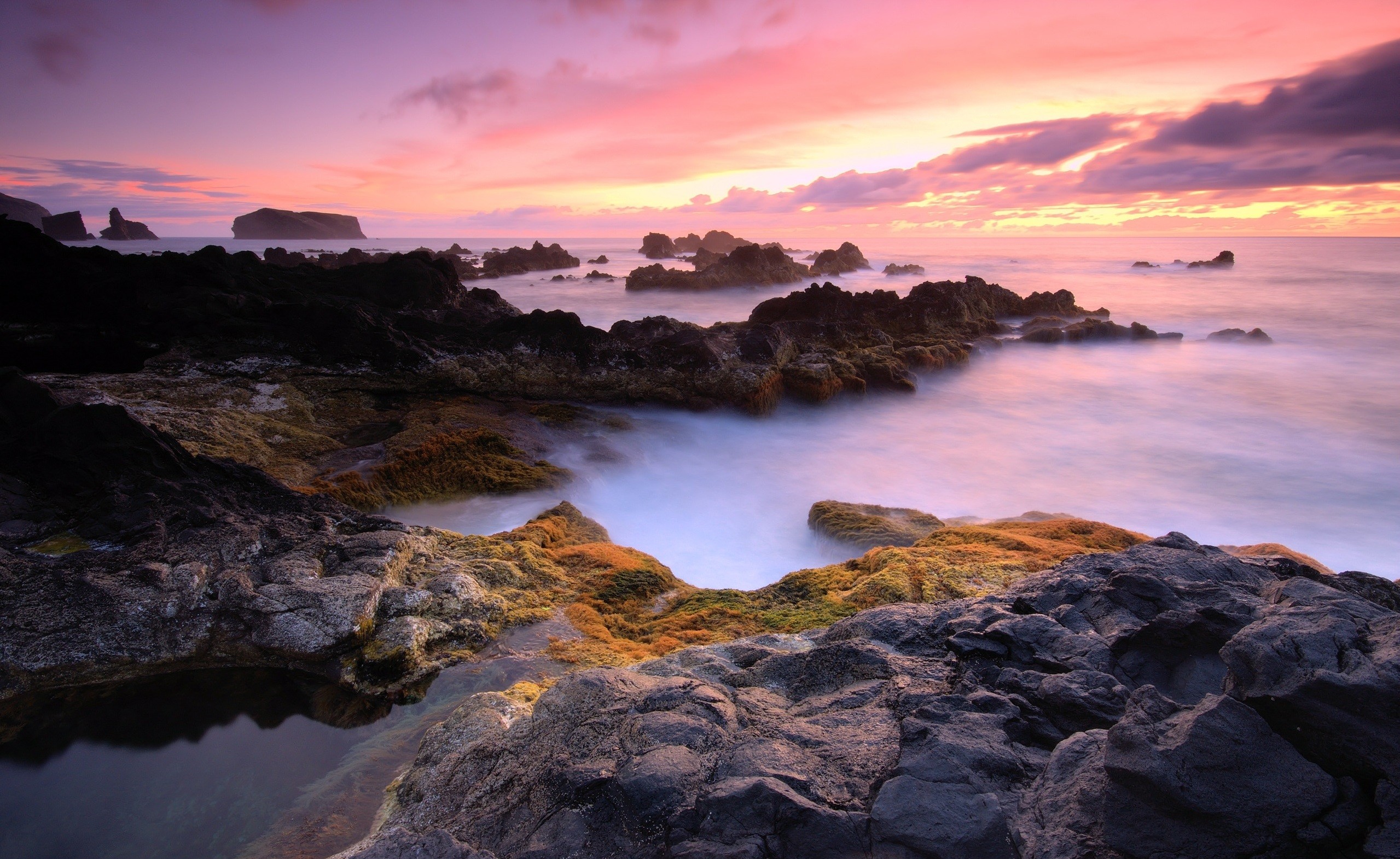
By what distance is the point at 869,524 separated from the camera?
333 inches

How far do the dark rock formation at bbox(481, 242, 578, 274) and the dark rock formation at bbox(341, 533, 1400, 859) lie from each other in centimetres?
4988

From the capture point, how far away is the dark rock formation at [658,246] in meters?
77.2

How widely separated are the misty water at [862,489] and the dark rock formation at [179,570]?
39cm

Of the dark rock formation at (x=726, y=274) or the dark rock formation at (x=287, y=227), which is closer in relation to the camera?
the dark rock formation at (x=726, y=274)

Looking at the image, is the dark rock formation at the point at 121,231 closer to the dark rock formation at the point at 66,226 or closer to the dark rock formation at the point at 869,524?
the dark rock formation at the point at 66,226

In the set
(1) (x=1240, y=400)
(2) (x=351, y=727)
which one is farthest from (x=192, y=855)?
(1) (x=1240, y=400)

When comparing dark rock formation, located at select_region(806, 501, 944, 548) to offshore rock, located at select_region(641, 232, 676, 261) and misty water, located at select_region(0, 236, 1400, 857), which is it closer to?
misty water, located at select_region(0, 236, 1400, 857)

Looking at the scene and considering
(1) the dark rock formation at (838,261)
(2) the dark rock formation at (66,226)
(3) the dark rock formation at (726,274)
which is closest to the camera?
(3) the dark rock formation at (726,274)

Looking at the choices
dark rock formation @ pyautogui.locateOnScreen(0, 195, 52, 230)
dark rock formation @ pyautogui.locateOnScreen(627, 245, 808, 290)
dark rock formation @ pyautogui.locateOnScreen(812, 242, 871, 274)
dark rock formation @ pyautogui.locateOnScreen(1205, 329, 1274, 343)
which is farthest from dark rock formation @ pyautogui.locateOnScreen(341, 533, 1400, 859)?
dark rock formation @ pyautogui.locateOnScreen(0, 195, 52, 230)

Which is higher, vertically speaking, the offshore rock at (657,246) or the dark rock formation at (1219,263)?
the offshore rock at (657,246)

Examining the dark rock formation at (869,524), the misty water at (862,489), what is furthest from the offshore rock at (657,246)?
the dark rock formation at (869,524)

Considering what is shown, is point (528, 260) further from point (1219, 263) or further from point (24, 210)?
point (1219, 263)

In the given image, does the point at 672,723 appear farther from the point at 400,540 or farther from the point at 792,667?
the point at 400,540

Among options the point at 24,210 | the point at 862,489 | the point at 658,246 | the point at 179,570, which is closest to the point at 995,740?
the point at 179,570
